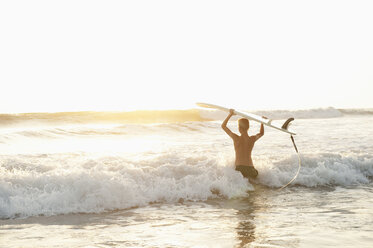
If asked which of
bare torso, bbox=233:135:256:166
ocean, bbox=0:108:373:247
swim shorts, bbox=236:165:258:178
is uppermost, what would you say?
bare torso, bbox=233:135:256:166

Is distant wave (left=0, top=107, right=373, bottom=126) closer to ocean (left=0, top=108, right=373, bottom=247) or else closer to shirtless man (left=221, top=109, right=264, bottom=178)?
ocean (left=0, top=108, right=373, bottom=247)

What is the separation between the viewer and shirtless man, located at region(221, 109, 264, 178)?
8594mm

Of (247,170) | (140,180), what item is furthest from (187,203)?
(247,170)

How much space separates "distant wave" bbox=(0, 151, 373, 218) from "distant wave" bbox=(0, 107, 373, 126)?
21.0 metres

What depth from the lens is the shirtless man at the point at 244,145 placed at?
859 cm

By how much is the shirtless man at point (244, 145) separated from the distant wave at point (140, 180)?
392mm

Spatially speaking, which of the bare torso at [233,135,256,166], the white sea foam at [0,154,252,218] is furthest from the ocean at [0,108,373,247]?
the bare torso at [233,135,256,166]

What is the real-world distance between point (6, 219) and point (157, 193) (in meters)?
2.80

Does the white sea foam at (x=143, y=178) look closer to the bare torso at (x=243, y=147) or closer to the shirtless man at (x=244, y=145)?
the shirtless man at (x=244, y=145)

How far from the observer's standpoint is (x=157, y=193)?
8453 millimetres

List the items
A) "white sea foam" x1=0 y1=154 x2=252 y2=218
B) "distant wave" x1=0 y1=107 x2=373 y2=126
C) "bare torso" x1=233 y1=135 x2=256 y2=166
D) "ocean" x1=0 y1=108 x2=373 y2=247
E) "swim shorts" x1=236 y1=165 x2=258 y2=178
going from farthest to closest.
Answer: "distant wave" x1=0 y1=107 x2=373 y2=126, "swim shorts" x1=236 y1=165 x2=258 y2=178, "bare torso" x1=233 y1=135 x2=256 y2=166, "white sea foam" x1=0 y1=154 x2=252 y2=218, "ocean" x1=0 y1=108 x2=373 y2=247

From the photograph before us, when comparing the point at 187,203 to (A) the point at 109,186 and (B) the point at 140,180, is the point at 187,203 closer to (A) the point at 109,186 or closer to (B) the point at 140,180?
(B) the point at 140,180

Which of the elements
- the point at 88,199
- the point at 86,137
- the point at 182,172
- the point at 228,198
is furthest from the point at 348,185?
the point at 86,137

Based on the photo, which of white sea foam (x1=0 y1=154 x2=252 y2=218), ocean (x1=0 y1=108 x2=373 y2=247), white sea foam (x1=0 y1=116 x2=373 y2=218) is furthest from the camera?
white sea foam (x1=0 y1=116 x2=373 y2=218)
